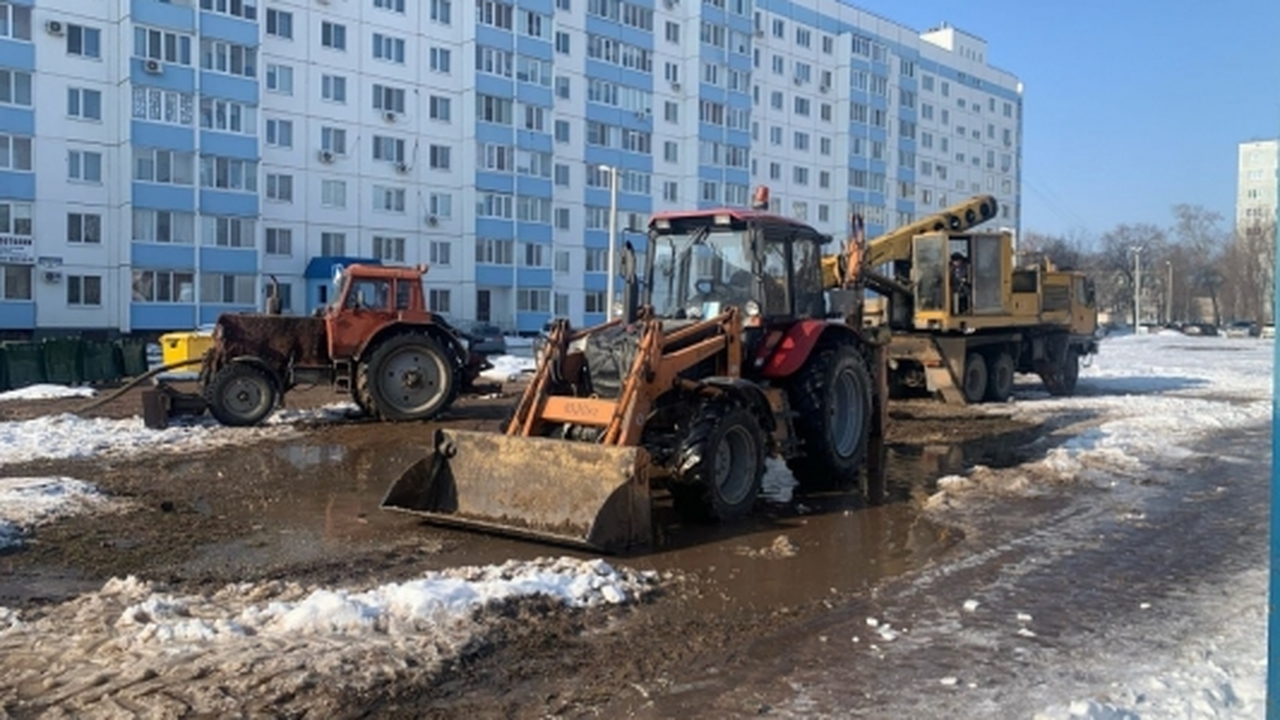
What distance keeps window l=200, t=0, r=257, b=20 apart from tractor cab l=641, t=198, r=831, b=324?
3850 centimetres

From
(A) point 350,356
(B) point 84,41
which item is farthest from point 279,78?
(A) point 350,356

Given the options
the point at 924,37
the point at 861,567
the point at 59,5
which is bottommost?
the point at 861,567

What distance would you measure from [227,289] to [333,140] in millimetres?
8359

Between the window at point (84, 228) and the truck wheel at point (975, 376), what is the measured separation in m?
33.7

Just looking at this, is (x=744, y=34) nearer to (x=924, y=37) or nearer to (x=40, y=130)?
(x=924, y=37)

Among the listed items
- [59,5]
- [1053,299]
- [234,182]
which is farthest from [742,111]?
[1053,299]

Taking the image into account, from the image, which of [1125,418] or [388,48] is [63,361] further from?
[388,48]

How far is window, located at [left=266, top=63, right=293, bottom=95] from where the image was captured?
44875mm

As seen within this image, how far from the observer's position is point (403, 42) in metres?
49.2

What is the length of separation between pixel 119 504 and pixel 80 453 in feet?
11.1

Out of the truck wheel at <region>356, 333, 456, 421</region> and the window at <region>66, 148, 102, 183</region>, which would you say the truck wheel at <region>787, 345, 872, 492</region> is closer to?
the truck wheel at <region>356, 333, 456, 421</region>

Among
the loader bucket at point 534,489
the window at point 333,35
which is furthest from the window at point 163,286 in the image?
the loader bucket at point 534,489

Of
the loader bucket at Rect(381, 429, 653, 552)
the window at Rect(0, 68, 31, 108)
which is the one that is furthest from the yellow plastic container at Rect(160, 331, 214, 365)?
the window at Rect(0, 68, 31, 108)

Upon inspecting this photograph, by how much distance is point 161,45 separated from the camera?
41.0 meters
